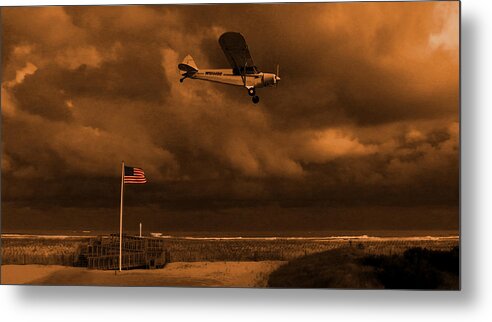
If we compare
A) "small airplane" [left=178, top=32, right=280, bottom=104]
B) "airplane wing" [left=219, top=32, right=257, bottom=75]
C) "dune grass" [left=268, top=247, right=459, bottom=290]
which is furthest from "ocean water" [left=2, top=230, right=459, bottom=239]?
"airplane wing" [left=219, top=32, right=257, bottom=75]

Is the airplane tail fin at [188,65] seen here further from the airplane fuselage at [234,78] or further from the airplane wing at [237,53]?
the airplane wing at [237,53]

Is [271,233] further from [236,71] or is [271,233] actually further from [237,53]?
[237,53]

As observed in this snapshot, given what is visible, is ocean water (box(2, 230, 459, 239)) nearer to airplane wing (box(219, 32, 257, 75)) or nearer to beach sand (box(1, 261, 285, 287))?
beach sand (box(1, 261, 285, 287))

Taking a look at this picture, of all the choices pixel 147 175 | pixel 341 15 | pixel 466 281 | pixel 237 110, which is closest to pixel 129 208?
pixel 147 175

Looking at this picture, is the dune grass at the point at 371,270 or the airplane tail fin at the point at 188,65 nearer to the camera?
the dune grass at the point at 371,270

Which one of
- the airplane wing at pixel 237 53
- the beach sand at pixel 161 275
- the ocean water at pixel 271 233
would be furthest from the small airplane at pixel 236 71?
the beach sand at pixel 161 275

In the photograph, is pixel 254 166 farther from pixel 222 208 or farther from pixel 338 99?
pixel 338 99
